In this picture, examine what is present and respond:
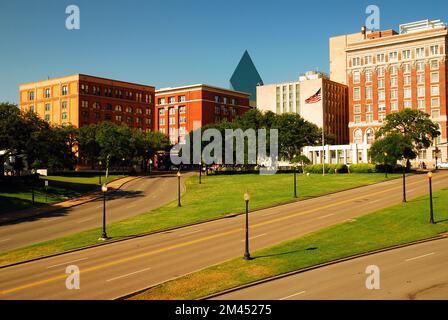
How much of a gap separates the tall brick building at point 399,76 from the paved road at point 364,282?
279 feet

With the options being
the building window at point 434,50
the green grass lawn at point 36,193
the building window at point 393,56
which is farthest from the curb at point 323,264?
the building window at point 393,56

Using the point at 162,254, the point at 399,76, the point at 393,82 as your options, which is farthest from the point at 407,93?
the point at 162,254

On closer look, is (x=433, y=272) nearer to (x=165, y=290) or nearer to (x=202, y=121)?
(x=165, y=290)

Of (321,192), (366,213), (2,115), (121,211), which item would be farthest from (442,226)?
(2,115)

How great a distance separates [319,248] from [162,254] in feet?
32.9

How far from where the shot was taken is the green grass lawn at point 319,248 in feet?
70.9

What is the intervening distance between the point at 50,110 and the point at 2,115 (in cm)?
6354

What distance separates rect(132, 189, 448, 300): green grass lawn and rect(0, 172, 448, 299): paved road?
1.42 metres

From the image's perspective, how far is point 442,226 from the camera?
33750 millimetres

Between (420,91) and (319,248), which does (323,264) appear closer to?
(319,248)

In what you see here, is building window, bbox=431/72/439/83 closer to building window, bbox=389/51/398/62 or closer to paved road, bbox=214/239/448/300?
building window, bbox=389/51/398/62

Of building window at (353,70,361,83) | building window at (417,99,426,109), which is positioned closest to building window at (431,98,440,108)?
building window at (417,99,426,109)

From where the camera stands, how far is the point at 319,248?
2830 cm

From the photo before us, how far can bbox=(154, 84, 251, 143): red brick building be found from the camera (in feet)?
437
